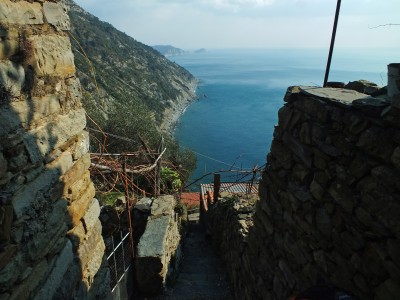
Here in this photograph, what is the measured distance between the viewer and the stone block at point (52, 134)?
1.97m

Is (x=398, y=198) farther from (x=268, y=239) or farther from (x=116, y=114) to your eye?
(x=116, y=114)

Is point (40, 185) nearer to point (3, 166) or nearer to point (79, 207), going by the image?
point (3, 166)

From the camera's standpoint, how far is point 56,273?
7.43 ft

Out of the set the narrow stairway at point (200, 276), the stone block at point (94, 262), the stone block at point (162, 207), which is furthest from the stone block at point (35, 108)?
the stone block at point (162, 207)

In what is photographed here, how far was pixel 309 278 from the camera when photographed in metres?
2.95

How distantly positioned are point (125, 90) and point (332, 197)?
45.7m

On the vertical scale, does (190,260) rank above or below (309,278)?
below

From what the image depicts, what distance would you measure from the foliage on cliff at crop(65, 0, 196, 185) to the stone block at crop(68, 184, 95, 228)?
9.56 m

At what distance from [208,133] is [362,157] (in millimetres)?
58920

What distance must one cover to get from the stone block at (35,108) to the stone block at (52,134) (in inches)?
2.7

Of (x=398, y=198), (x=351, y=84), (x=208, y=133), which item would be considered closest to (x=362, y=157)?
(x=398, y=198)

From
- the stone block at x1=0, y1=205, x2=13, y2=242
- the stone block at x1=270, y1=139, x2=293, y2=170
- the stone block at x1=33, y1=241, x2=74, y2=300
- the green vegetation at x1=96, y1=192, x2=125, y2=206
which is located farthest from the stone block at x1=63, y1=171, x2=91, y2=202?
the green vegetation at x1=96, y1=192, x2=125, y2=206

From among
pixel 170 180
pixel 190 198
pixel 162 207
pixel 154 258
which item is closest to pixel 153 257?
pixel 154 258

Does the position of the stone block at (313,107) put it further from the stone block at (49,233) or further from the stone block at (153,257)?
the stone block at (153,257)
